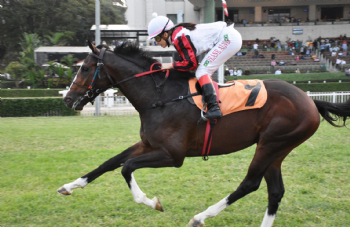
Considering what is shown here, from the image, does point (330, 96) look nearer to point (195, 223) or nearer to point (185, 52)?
point (185, 52)

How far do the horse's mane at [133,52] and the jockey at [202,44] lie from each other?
0.30 meters

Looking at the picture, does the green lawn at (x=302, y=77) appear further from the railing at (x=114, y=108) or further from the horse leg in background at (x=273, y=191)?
the horse leg in background at (x=273, y=191)

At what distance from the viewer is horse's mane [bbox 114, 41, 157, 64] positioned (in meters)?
4.41

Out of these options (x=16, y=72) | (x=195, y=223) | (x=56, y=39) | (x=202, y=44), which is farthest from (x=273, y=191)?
(x=56, y=39)

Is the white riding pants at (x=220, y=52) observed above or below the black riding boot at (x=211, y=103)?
above

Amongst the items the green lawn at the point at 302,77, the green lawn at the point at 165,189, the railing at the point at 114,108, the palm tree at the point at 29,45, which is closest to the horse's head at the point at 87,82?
the green lawn at the point at 165,189

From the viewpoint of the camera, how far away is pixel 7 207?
15.1ft

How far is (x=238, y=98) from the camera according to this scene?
4.04 meters

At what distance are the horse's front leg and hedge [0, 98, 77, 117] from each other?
12.7m

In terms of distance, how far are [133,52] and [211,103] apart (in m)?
1.35

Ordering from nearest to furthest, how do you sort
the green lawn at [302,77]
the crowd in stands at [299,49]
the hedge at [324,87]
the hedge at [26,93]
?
the hedge at [26,93] → the hedge at [324,87] → the green lawn at [302,77] → the crowd in stands at [299,49]

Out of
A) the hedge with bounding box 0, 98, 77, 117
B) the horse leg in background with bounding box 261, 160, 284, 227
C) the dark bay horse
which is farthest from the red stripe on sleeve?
the hedge with bounding box 0, 98, 77, 117

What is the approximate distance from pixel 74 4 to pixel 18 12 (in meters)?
6.76

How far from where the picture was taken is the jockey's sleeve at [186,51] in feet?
12.7
